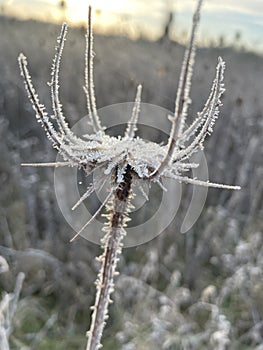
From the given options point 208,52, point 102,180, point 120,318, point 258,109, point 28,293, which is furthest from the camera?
point 258,109

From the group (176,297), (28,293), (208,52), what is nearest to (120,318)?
(176,297)

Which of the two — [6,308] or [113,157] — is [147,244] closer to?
[6,308]

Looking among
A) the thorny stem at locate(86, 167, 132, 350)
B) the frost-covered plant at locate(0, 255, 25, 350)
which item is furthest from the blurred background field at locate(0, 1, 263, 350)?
the thorny stem at locate(86, 167, 132, 350)

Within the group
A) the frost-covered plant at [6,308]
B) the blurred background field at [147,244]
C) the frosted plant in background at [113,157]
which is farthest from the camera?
the blurred background field at [147,244]

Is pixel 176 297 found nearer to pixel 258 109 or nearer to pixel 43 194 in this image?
pixel 43 194

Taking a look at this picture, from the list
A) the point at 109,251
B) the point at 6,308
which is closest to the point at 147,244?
the point at 6,308

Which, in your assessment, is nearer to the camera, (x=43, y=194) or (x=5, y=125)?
(x=43, y=194)

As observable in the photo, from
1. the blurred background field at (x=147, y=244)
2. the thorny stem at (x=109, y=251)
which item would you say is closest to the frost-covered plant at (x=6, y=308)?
the thorny stem at (x=109, y=251)

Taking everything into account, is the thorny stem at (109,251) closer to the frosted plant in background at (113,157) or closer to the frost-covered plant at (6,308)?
the frosted plant in background at (113,157)

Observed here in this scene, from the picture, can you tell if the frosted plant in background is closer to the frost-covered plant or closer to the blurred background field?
the frost-covered plant
